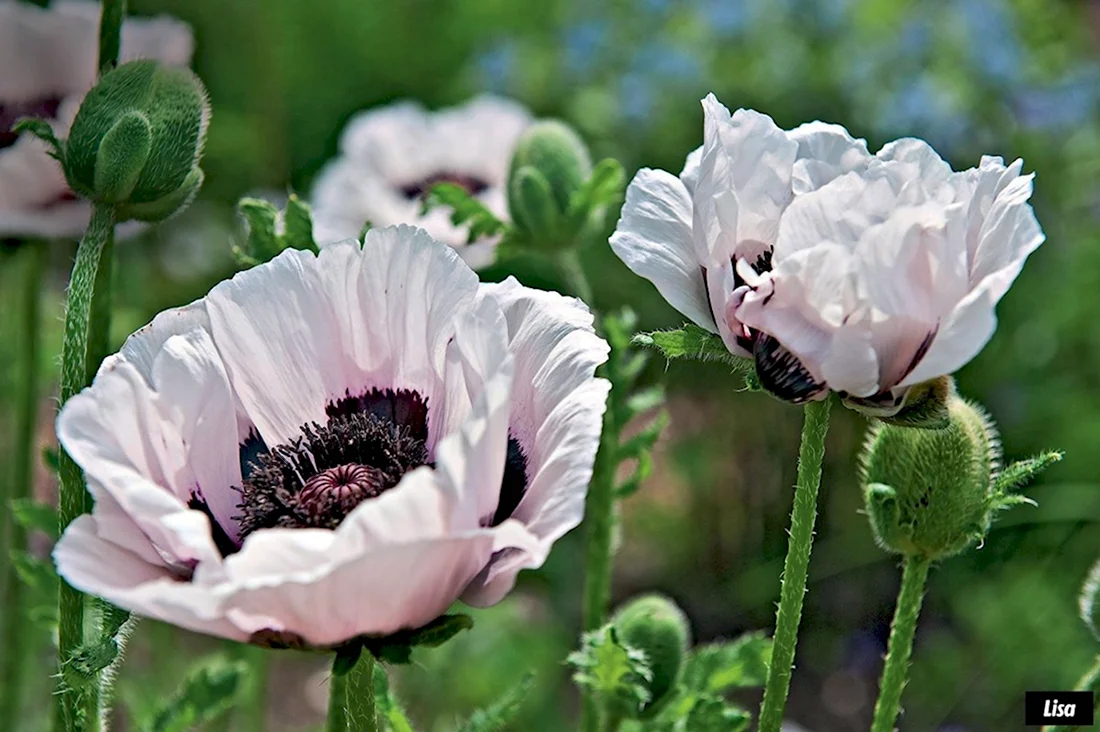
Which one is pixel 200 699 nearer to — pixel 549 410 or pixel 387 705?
pixel 387 705

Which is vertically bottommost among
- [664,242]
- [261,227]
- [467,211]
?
[664,242]

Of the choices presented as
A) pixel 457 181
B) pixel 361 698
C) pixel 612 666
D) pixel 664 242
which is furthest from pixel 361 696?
pixel 457 181

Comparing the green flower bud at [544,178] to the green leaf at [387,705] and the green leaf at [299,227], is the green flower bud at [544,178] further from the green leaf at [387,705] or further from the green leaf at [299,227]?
the green leaf at [387,705]

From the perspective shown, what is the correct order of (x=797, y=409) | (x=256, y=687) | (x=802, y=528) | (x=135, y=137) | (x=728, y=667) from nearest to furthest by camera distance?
(x=802, y=528), (x=135, y=137), (x=728, y=667), (x=256, y=687), (x=797, y=409)

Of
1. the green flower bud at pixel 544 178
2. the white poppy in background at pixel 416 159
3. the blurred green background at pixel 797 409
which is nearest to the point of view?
the green flower bud at pixel 544 178

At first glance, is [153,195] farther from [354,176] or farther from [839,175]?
[354,176]

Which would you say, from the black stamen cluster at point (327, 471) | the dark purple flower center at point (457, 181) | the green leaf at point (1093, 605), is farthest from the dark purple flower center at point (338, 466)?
the dark purple flower center at point (457, 181)

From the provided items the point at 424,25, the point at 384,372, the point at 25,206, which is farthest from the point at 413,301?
the point at 424,25
